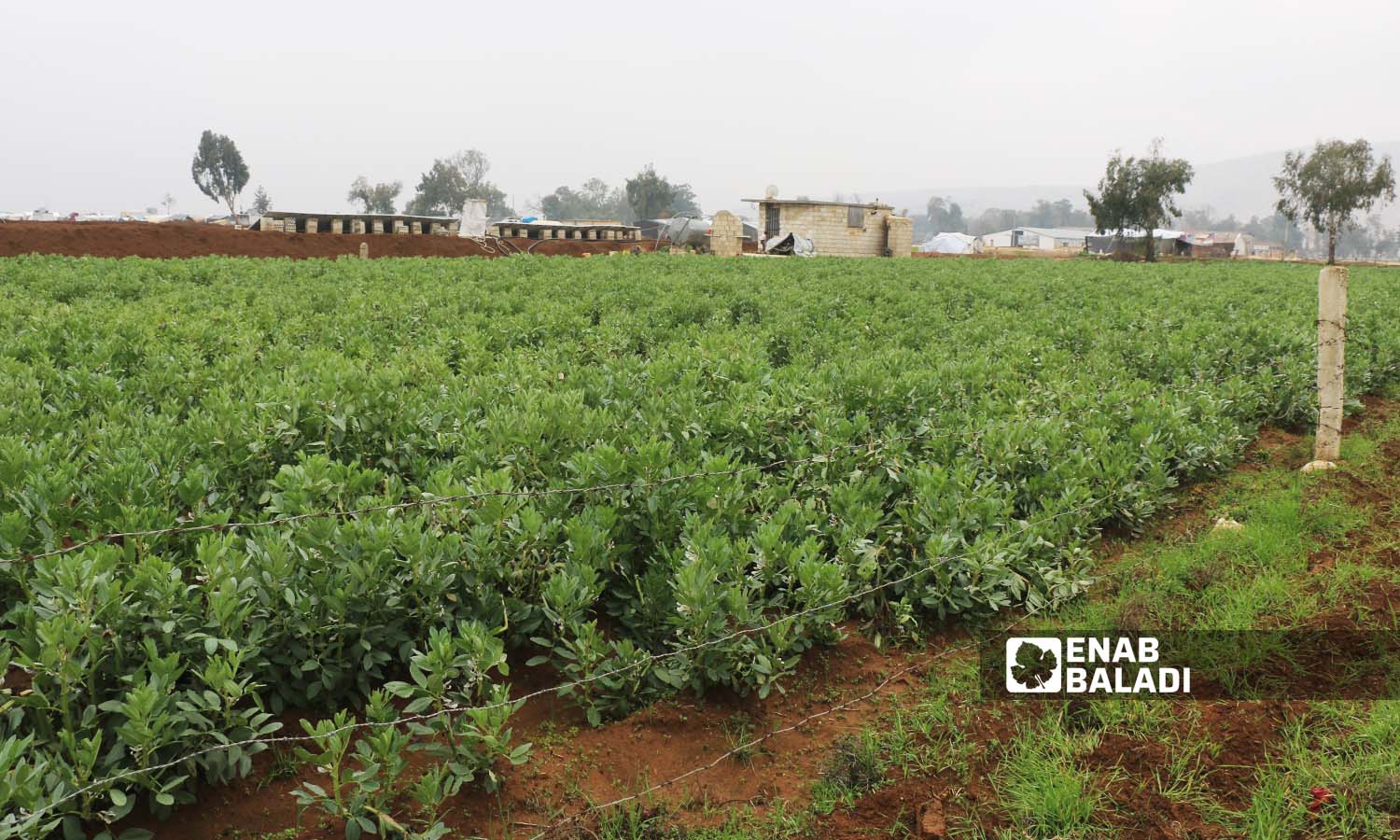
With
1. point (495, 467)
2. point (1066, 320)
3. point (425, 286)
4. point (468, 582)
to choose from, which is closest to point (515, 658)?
point (468, 582)

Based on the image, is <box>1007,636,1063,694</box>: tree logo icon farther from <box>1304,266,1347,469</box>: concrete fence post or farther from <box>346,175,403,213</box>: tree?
<box>346,175,403,213</box>: tree

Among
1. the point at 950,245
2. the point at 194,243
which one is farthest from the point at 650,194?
the point at 194,243

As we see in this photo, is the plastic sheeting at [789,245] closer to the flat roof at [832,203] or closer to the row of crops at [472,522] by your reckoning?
the flat roof at [832,203]

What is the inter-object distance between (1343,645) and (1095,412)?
3656 millimetres

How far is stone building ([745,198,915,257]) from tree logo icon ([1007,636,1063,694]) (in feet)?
176

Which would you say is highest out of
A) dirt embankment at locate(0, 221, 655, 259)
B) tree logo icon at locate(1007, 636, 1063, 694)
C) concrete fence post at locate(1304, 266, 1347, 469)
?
dirt embankment at locate(0, 221, 655, 259)

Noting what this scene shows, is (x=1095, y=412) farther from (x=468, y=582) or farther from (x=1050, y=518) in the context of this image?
(x=468, y=582)

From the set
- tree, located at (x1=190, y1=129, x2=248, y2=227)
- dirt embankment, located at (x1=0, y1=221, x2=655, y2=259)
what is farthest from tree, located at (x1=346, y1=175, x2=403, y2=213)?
dirt embankment, located at (x1=0, y1=221, x2=655, y2=259)

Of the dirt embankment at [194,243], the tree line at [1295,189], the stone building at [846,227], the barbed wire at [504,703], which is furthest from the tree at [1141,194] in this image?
the barbed wire at [504,703]

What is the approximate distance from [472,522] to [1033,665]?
2.93 m

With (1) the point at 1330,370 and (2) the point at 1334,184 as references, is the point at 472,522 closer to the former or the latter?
(1) the point at 1330,370

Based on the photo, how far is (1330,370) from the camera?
25.3 feet

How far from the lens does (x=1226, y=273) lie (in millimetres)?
32531

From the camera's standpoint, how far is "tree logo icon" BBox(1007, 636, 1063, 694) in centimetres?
419
